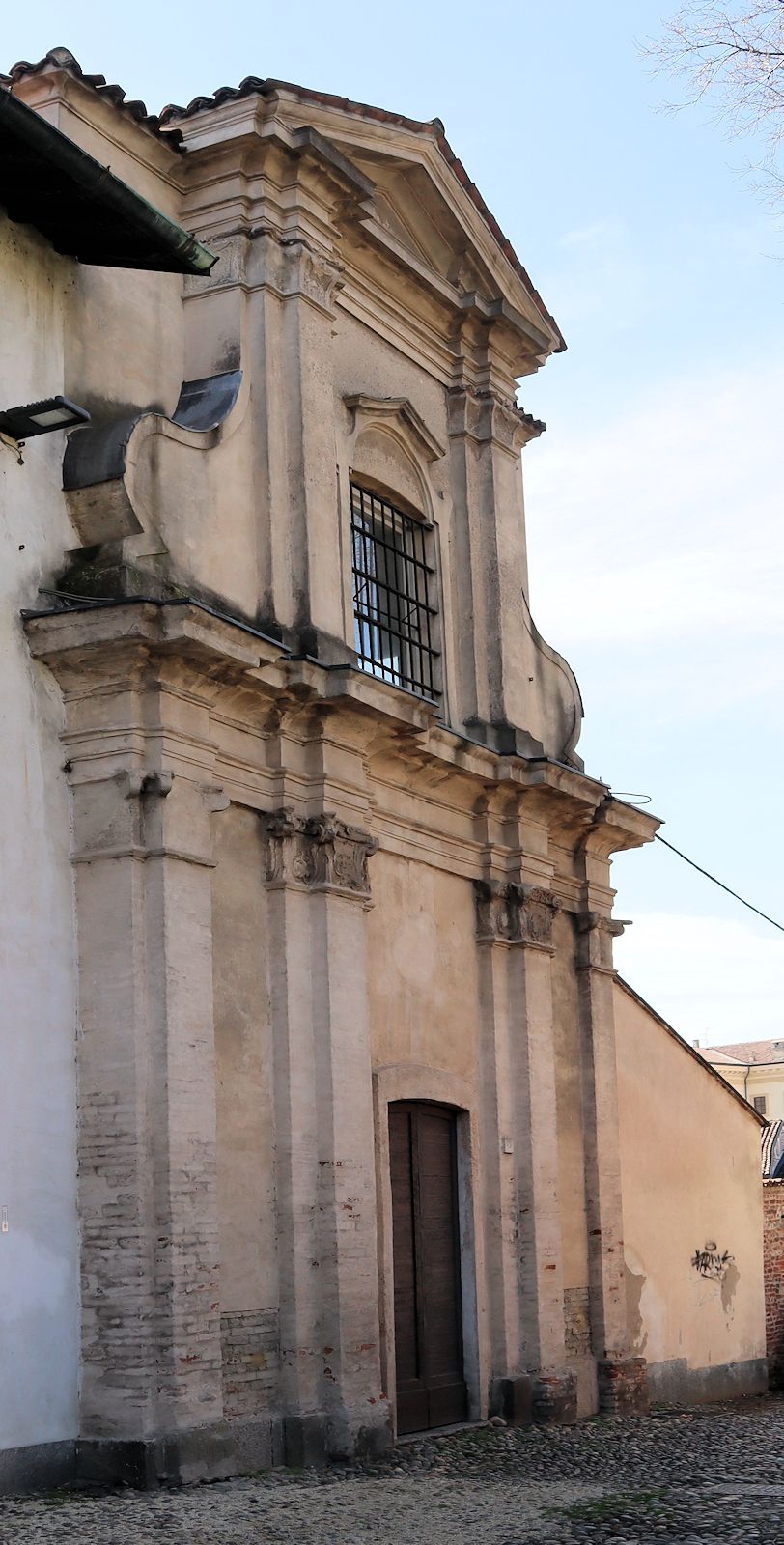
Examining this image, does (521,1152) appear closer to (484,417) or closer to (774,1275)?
(484,417)

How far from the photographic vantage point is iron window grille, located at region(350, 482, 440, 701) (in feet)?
44.6

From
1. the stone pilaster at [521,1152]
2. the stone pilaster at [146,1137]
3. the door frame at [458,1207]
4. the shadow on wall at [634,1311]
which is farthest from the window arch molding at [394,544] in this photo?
the shadow on wall at [634,1311]

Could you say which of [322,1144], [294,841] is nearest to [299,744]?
[294,841]

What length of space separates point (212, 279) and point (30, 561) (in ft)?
9.40

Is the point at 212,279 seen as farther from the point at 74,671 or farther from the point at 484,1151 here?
the point at 484,1151

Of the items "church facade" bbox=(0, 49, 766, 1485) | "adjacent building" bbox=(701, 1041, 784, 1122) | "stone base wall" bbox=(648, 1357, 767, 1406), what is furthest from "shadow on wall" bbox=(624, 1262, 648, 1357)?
"adjacent building" bbox=(701, 1041, 784, 1122)

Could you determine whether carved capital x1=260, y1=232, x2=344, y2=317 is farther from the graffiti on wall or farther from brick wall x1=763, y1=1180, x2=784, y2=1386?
brick wall x1=763, y1=1180, x2=784, y2=1386

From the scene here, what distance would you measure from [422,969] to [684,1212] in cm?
557

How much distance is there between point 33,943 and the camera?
388 inches

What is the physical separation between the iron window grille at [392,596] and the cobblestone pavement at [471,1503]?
5.24 metres

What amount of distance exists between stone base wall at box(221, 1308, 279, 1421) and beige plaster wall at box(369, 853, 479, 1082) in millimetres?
2173

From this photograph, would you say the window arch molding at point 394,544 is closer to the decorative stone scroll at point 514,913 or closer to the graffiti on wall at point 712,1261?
the decorative stone scroll at point 514,913

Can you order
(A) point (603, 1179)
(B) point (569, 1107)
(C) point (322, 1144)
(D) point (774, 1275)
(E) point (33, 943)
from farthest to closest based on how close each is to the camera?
1. (D) point (774, 1275)
2. (A) point (603, 1179)
3. (B) point (569, 1107)
4. (C) point (322, 1144)
5. (E) point (33, 943)

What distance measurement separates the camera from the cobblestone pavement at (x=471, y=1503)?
28.0 ft
